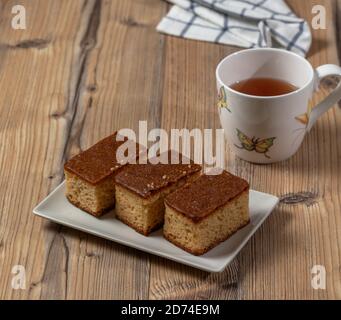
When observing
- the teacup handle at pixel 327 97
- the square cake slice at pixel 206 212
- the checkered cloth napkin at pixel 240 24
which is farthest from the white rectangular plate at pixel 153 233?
the checkered cloth napkin at pixel 240 24

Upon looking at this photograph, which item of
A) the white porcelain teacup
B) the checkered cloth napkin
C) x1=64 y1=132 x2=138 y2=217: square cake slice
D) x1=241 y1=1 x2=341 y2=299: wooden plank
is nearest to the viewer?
x1=241 y1=1 x2=341 y2=299: wooden plank

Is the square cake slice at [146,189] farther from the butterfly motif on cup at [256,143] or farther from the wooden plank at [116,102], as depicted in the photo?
the butterfly motif on cup at [256,143]

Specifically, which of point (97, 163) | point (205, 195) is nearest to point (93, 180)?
point (97, 163)

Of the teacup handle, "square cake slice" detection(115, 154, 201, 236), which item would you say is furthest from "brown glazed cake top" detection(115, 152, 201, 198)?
the teacup handle

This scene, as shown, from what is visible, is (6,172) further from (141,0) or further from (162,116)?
(141,0)

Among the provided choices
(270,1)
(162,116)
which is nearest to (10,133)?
(162,116)

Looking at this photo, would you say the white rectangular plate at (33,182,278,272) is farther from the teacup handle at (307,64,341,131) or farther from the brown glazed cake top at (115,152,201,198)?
the teacup handle at (307,64,341,131)
